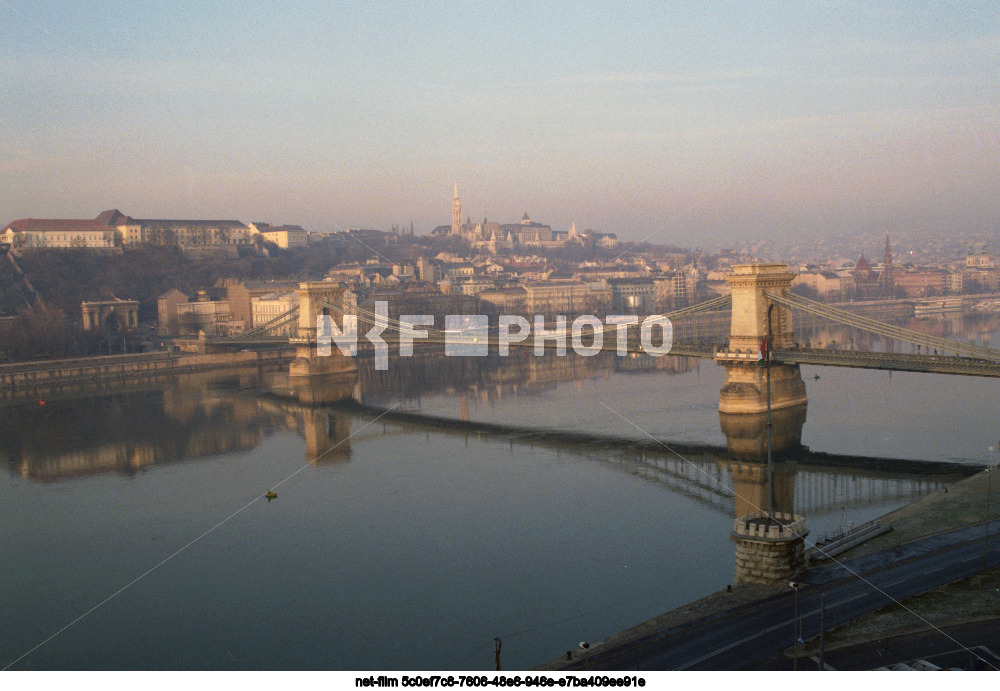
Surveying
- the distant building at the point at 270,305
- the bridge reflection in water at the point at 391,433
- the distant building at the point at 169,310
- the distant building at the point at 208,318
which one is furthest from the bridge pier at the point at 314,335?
the distant building at the point at 169,310

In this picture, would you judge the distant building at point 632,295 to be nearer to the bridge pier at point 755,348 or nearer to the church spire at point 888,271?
the church spire at point 888,271

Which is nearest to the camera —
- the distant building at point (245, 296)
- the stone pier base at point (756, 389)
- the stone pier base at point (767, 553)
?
the stone pier base at point (767, 553)

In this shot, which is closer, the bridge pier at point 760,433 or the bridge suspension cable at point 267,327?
the bridge pier at point 760,433

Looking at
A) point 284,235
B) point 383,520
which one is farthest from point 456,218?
point 383,520

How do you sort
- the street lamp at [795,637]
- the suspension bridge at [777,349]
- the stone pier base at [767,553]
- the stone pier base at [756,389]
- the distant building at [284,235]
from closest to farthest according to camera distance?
the street lamp at [795,637], the stone pier base at [767,553], the suspension bridge at [777,349], the stone pier base at [756,389], the distant building at [284,235]

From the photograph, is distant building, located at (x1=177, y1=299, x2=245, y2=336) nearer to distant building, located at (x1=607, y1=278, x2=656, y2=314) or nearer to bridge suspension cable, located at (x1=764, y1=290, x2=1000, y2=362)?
distant building, located at (x1=607, y1=278, x2=656, y2=314)

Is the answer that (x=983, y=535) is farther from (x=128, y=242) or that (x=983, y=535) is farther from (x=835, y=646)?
(x=128, y=242)

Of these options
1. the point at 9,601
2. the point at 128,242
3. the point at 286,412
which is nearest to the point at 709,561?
the point at 9,601
